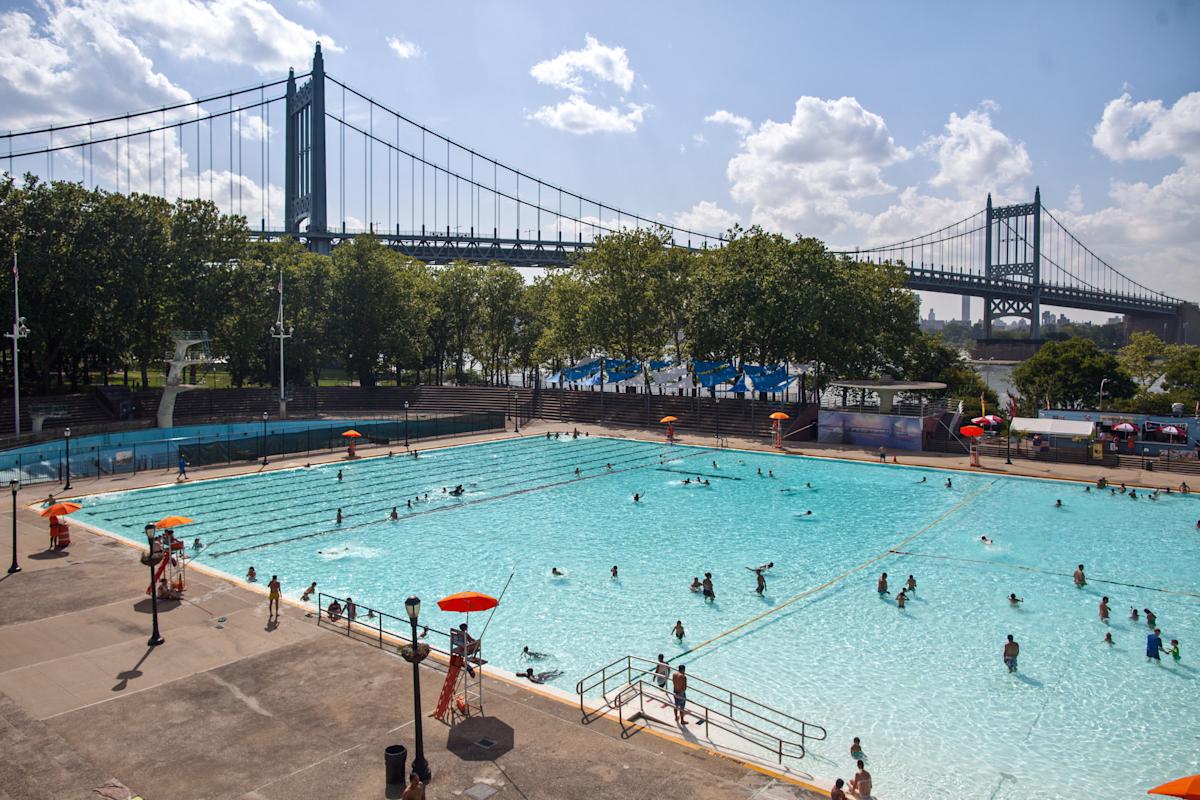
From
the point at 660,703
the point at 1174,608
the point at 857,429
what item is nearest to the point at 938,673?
the point at 660,703

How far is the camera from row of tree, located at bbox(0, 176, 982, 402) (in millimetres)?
53094

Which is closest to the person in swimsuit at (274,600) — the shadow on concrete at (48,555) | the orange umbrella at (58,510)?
the shadow on concrete at (48,555)

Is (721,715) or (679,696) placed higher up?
(679,696)

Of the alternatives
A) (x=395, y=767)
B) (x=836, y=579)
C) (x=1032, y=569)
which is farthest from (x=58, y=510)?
(x=1032, y=569)

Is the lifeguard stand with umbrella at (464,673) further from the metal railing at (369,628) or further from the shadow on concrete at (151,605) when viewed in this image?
the shadow on concrete at (151,605)

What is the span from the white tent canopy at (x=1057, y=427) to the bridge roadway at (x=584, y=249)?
86310 mm

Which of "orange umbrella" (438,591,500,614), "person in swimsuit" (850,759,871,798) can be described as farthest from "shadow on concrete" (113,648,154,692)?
"person in swimsuit" (850,759,871,798)

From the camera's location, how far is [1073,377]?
225ft

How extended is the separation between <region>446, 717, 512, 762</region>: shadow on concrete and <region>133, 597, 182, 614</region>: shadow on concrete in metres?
10.5

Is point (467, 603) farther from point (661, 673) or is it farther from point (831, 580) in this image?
point (831, 580)

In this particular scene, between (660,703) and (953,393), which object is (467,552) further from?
(953,393)

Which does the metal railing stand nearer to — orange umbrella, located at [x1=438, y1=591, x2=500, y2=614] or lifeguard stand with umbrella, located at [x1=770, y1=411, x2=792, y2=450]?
orange umbrella, located at [x1=438, y1=591, x2=500, y2=614]

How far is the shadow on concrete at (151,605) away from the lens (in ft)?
64.5

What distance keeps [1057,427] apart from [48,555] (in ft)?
165
